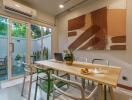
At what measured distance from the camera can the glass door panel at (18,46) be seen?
3.68m

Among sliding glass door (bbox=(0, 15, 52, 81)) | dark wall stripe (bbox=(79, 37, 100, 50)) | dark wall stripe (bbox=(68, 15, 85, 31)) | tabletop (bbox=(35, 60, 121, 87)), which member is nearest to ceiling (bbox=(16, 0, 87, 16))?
dark wall stripe (bbox=(68, 15, 85, 31))

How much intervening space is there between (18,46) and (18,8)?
46.7 inches

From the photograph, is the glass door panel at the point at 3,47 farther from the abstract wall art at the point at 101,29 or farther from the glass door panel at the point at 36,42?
the abstract wall art at the point at 101,29

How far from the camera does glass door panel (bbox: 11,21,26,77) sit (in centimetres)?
368

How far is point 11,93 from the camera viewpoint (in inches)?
103

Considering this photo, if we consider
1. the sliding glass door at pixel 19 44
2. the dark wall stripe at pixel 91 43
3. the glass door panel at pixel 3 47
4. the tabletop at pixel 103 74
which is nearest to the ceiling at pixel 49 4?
the sliding glass door at pixel 19 44

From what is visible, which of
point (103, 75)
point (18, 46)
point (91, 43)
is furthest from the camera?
point (18, 46)

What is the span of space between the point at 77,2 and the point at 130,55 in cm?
232

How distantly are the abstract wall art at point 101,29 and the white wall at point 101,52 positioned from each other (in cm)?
11

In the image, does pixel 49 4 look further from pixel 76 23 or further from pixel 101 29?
pixel 101 29

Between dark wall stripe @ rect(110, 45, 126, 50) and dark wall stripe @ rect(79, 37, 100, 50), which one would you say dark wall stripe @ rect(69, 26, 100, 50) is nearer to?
dark wall stripe @ rect(79, 37, 100, 50)

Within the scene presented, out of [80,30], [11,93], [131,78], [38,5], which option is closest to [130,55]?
[131,78]

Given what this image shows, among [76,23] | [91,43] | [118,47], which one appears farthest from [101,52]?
[76,23]

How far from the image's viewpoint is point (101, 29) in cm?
338
